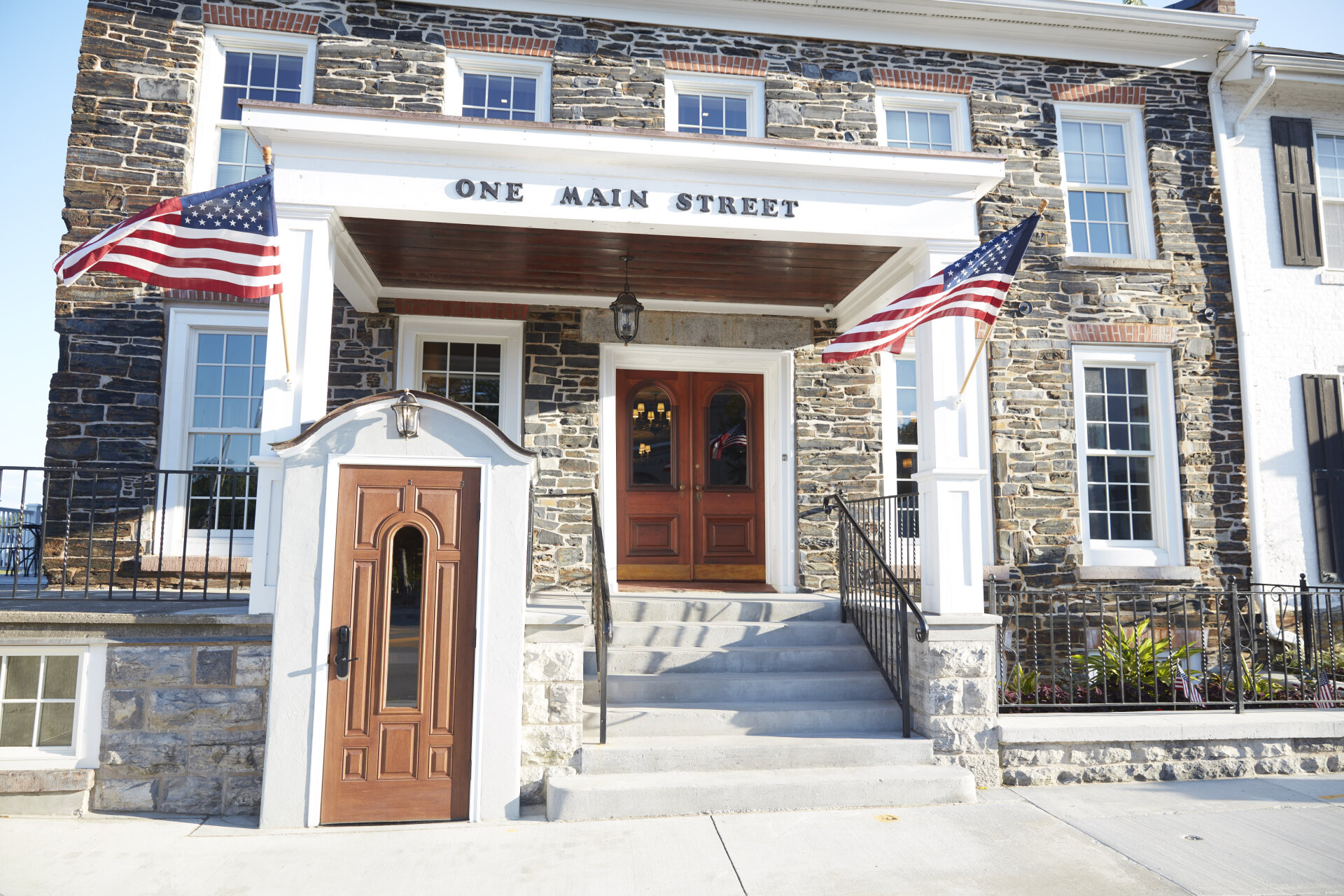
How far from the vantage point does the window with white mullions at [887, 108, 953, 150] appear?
860 cm

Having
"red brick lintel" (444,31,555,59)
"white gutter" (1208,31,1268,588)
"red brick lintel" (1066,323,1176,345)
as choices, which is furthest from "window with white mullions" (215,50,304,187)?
"white gutter" (1208,31,1268,588)

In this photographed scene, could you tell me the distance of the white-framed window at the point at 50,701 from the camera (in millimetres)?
4922

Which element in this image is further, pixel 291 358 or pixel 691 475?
pixel 691 475

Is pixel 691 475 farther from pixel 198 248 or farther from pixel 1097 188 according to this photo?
pixel 1097 188

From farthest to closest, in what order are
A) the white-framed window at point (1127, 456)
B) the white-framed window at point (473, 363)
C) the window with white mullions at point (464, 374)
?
the white-framed window at point (1127, 456)
the window with white mullions at point (464, 374)
the white-framed window at point (473, 363)

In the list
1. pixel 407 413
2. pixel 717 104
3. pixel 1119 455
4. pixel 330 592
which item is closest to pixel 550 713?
pixel 330 592

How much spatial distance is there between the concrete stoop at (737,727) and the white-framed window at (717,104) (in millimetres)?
4822

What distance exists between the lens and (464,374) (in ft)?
26.4

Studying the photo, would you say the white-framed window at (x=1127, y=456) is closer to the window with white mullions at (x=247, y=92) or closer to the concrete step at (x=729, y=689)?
the concrete step at (x=729, y=689)

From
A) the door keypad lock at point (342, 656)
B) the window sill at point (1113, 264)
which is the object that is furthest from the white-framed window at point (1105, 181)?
the door keypad lock at point (342, 656)

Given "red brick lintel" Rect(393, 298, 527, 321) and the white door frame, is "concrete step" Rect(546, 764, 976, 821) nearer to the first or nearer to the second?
the white door frame

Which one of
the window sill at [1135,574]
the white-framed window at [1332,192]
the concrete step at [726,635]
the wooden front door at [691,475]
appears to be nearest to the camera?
the concrete step at [726,635]

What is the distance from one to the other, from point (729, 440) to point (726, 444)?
0.19 ft

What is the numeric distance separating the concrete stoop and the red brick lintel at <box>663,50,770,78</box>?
209 inches
